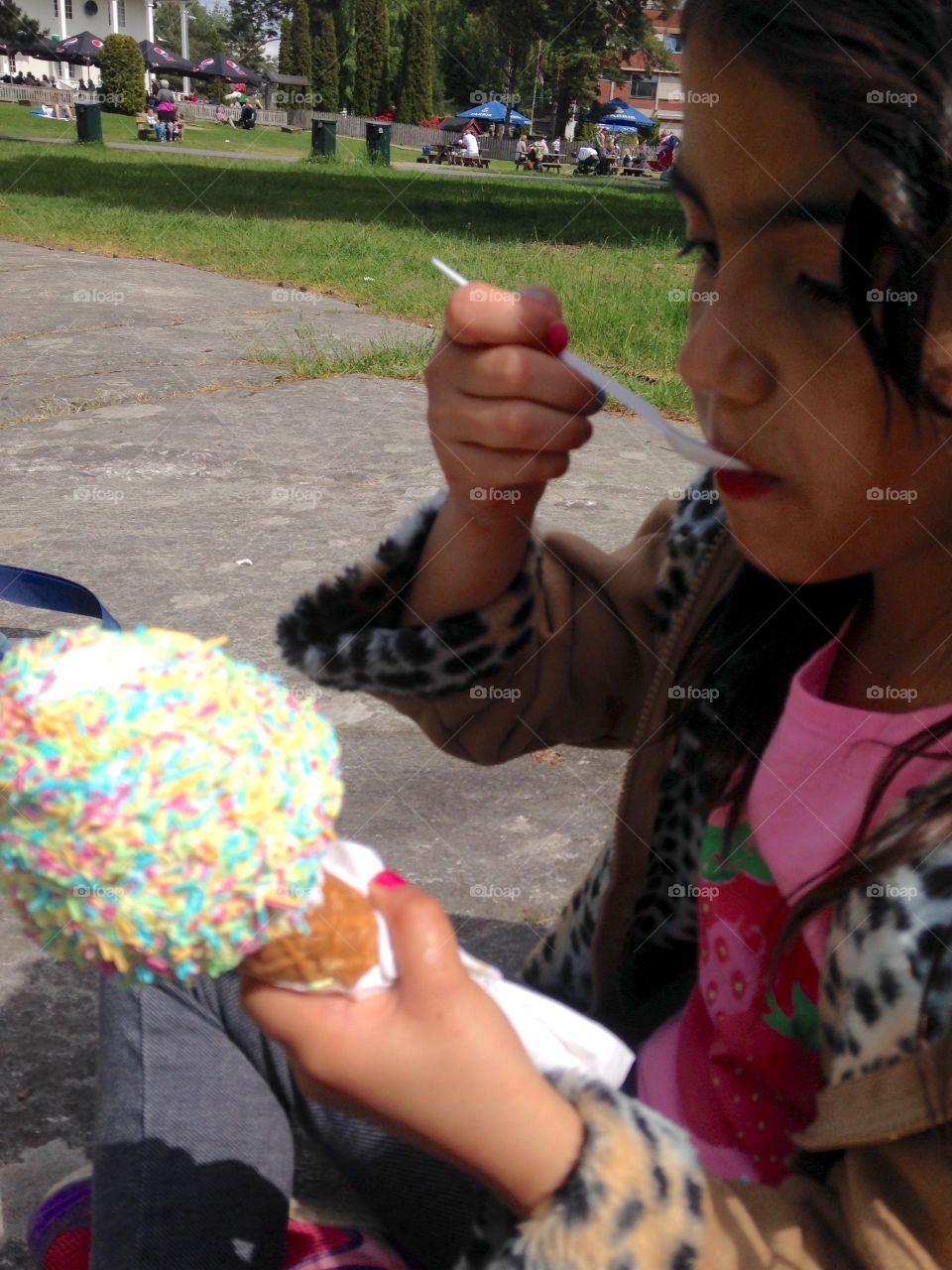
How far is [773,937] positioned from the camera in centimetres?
108

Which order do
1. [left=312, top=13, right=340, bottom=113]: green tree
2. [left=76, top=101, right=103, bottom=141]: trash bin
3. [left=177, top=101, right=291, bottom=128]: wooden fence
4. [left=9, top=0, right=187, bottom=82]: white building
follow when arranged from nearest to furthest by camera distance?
[left=76, top=101, right=103, bottom=141]: trash bin, [left=312, top=13, right=340, bottom=113]: green tree, [left=177, top=101, right=291, bottom=128]: wooden fence, [left=9, top=0, right=187, bottom=82]: white building

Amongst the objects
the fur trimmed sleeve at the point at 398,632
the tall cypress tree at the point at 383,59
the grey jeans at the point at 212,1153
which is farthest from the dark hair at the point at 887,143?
the tall cypress tree at the point at 383,59

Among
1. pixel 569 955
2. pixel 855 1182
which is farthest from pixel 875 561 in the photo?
pixel 569 955

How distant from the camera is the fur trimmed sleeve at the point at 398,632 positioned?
1282 mm

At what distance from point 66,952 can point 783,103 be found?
32.4 inches

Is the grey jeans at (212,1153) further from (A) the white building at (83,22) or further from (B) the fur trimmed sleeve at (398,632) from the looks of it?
(A) the white building at (83,22)

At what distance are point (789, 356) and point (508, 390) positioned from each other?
12.1 inches

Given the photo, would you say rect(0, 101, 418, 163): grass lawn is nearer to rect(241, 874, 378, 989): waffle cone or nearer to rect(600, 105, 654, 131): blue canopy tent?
rect(600, 105, 654, 131): blue canopy tent

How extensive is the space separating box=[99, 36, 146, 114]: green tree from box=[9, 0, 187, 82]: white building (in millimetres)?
6312

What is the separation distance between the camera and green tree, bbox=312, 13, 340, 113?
74.7 ft

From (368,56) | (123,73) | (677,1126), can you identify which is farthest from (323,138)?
(677,1126)

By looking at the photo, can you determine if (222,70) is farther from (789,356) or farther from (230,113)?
(789,356)

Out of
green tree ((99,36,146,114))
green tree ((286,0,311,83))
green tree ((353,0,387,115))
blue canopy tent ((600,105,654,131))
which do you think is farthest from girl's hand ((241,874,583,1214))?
blue canopy tent ((600,105,654,131))

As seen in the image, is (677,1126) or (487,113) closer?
(677,1126)
